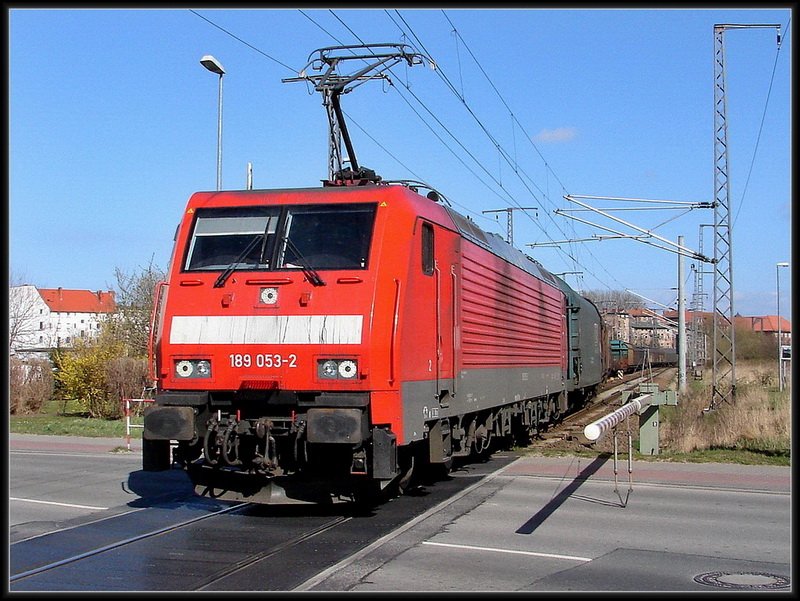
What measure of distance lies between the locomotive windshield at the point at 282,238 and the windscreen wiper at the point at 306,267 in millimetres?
10

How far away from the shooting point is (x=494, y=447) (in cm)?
1794

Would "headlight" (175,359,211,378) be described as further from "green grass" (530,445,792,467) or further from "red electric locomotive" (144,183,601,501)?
"green grass" (530,445,792,467)

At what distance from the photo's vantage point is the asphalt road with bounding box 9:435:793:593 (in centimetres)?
748

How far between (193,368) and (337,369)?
1.62m

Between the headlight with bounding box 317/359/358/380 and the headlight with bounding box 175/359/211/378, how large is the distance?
1.25 metres

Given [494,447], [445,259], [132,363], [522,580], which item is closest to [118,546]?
[522,580]

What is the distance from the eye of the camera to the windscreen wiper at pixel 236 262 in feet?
31.4

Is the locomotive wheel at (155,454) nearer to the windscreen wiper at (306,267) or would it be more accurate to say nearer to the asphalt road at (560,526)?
the asphalt road at (560,526)

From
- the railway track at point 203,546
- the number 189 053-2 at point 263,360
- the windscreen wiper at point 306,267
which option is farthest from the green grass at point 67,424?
the windscreen wiper at point 306,267

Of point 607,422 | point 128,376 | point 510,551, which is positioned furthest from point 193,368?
point 128,376

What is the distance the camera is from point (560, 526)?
32.6 ft

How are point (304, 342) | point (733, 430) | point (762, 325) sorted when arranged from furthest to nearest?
point (762, 325), point (733, 430), point (304, 342)

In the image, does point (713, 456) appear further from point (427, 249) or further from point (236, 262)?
point (236, 262)

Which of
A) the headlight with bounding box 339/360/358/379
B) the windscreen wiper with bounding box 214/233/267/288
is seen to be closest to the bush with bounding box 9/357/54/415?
the windscreen wiper with bounding box 214/233/267/288
